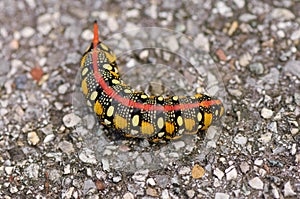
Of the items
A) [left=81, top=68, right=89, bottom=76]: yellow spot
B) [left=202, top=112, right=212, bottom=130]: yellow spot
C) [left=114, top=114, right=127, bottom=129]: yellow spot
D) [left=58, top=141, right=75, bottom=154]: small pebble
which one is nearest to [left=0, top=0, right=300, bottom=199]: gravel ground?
[left=58, top=141, right=75, bottom=154]: small pebble

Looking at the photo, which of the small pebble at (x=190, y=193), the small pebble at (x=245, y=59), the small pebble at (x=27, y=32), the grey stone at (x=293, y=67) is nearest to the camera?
the small pebble at (x=190, y=193)

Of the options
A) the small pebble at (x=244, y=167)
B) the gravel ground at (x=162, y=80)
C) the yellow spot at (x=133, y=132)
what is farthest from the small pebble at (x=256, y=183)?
the yellow spot at (x=133, y=132)

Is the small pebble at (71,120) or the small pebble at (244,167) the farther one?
the small pebble at (71,120)

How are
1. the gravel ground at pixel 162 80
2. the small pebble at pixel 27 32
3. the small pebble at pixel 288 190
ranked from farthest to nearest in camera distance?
the small pebble at pixel 27 32 → the gravel ground at pixel 162 80 → the small pebble at pixel 288 190

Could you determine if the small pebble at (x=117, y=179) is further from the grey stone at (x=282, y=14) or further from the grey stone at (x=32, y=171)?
the grey stone at (x=282, y=14)

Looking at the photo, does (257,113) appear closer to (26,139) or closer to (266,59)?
(266,59)

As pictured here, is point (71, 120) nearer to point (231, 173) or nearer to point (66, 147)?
point (66, 147)

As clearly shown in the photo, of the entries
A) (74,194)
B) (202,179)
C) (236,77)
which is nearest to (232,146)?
(202,179)
